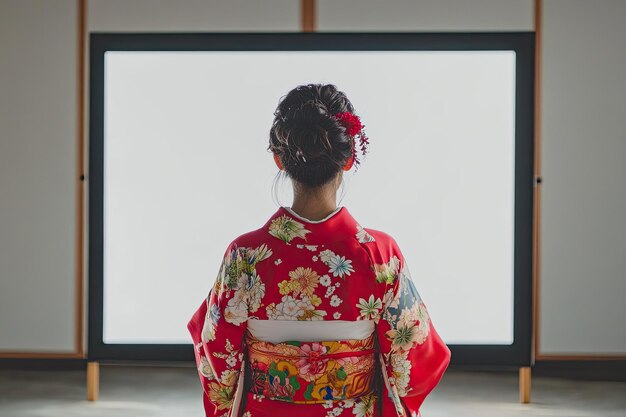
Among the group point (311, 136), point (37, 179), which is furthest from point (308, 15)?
point (311, 136)

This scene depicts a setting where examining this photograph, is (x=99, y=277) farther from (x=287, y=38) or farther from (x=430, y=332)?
(x=430, y=332)

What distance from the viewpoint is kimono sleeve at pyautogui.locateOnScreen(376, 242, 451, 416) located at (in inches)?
71.7

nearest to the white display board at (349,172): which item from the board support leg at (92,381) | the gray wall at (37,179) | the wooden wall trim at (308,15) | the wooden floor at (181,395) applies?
the board support leg at (92,381)

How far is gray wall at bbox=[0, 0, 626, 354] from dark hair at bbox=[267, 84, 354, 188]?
252 cm

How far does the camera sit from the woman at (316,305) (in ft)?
5.89

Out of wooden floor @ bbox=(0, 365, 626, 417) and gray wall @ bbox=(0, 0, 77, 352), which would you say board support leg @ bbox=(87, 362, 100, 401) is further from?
gray wall @ bbox=(0, 0, 77, 352)

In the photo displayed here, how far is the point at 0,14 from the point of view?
13.5 ft

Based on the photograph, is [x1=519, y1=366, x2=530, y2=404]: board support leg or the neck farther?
[x1=519, y1=366, x2=530, y2=404]: board support leg

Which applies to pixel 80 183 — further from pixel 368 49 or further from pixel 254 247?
pixel 254 247

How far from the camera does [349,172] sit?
356 cm

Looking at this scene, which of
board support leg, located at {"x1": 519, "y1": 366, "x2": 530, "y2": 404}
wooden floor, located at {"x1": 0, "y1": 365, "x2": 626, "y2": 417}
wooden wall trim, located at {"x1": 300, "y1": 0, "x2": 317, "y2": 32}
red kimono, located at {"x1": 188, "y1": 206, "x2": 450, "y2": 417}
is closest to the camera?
red kimono, located at {"x1": 188, "y1": 206, "x2": 450, "y2": 417}

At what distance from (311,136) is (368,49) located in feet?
5.98

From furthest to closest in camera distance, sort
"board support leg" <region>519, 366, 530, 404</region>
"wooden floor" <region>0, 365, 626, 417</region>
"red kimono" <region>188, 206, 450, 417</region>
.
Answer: "board support leg" <region>519, 366, 530, 404</region> < "wooden floor" <region>0, 365, 626, 417</region> < "red kimono" <region>188, 206, 450, 417</region>

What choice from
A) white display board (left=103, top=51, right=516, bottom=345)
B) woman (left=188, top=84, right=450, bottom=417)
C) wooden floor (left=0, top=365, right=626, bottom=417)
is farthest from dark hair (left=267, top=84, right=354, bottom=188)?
wooden floor (left=0, top=365, right=626, bottom=417)
